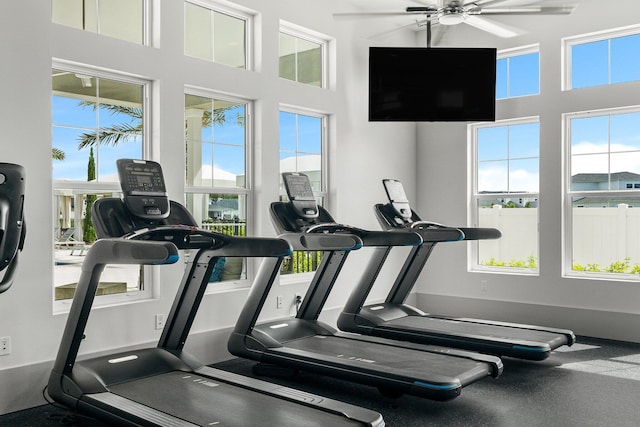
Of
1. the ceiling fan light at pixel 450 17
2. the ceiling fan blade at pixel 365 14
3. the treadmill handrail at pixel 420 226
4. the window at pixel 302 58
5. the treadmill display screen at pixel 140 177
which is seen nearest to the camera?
the treadmill display screen at pixel 140 177

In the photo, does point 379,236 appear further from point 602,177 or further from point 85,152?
point 602,177

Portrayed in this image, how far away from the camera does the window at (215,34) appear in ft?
17.1

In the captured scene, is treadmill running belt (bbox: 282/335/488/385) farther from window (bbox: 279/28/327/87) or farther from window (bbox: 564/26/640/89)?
window (bbox: 564/26/640/89)

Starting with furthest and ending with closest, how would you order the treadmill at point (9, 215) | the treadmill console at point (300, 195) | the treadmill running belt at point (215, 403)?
1. the treadmill console at point (300, 195)
2. the treadmill running belt at point (215, 403)
3. the treadmill at point (9, 215)

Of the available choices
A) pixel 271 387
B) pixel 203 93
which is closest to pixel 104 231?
pixel 271 387

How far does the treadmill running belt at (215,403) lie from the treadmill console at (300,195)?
178cm

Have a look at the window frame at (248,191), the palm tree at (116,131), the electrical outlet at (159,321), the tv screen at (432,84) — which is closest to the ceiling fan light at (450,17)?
the tv screen at (432,84)

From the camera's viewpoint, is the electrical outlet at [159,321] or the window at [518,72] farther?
the window at [518,72]

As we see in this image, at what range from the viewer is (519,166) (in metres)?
6.77

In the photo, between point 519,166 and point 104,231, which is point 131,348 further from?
point 519,166

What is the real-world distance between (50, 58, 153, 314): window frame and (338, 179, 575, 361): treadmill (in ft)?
6.25

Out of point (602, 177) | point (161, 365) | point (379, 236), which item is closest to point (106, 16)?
point (161, 365)

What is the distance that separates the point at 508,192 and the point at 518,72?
140 centimetres

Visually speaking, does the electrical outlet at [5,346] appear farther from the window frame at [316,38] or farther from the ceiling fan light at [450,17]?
the ceiling fan light at [450,17]
